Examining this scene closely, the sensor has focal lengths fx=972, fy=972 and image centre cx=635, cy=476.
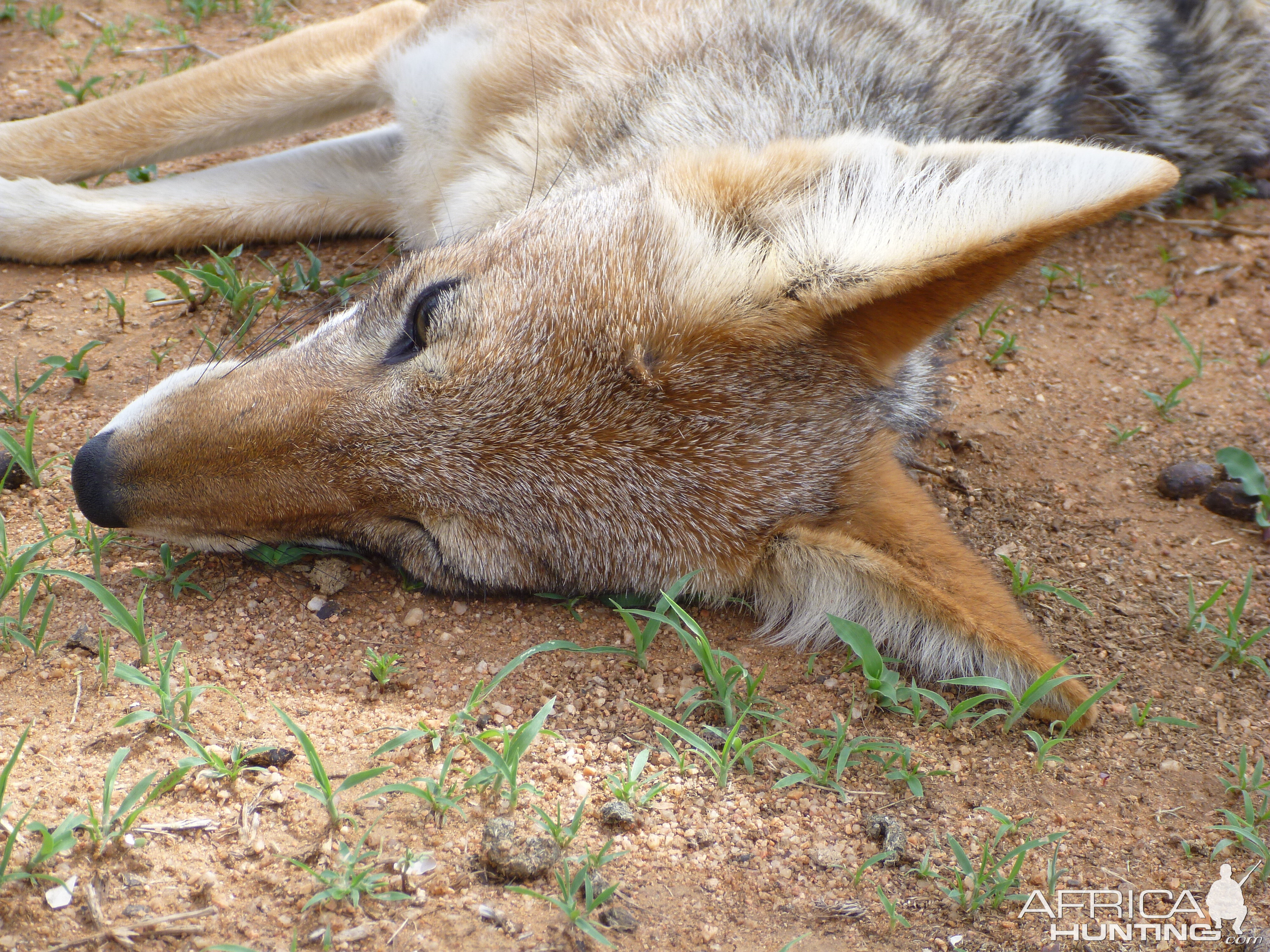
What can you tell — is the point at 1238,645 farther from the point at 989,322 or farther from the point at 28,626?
the point at 28,626

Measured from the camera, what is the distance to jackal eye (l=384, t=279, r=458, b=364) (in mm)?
2988

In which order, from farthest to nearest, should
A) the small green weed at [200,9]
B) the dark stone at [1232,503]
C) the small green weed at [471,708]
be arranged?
the small green weed at [200,9] < the dark stone at [1232,503] < the small green weed at [471,708]

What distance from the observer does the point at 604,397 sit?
289 centimetres

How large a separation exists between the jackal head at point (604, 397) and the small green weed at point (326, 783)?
804mm

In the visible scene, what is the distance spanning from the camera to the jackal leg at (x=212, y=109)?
14.7ft

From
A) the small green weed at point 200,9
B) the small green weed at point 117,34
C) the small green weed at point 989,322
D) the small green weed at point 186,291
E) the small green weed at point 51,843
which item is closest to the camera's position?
the small green weed at point 51,843

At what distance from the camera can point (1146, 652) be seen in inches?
128

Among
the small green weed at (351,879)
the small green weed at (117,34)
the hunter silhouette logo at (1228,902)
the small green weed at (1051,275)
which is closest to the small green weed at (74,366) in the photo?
the small green weed at (351,879)

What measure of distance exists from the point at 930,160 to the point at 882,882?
2.08m

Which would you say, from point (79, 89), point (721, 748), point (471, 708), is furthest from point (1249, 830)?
point (79, 89)

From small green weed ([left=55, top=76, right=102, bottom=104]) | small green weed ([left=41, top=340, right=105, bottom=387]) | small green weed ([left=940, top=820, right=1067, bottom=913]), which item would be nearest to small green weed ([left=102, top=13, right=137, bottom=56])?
small green weed ([left=55, top=76, right=102, bottom=104])

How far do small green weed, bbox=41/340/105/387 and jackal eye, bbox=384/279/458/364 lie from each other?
59.1 inches

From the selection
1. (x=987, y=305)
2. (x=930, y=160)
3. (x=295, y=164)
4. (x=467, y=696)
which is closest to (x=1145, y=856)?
(x=467, y=696)

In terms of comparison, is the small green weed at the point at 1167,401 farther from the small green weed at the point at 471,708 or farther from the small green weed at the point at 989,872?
the small green weed at the point at 471,708
